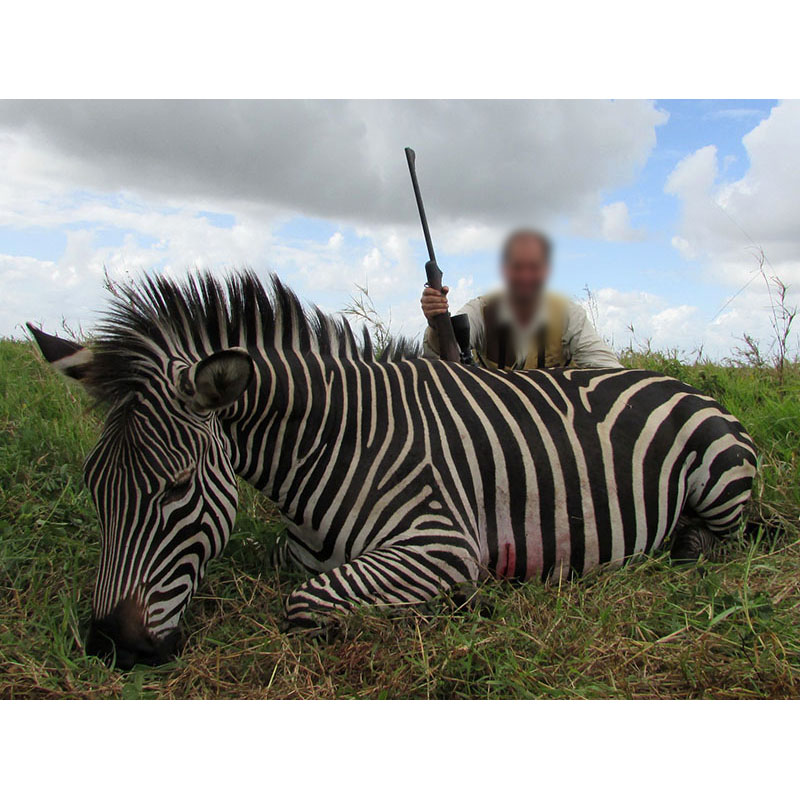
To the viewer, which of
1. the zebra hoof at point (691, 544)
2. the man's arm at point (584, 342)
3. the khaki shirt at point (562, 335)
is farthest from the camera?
the man's arm at point (584, 342)

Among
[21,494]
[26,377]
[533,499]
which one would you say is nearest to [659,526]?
[533,499]

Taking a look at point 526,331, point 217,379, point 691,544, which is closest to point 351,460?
point 217,379

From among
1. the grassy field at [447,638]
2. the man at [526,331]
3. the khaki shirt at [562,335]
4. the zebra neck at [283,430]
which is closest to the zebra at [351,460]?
the zebra neck at [283,430]

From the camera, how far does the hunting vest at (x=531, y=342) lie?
4.75 meters

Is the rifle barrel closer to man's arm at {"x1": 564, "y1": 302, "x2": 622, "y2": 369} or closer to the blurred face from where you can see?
the blurred face

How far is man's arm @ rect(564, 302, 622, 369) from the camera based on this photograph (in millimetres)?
4789

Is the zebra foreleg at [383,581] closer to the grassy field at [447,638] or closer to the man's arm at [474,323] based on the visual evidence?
the grassy field at [447,638]

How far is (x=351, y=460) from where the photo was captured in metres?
3.08

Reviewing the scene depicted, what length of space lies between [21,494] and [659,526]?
3.85m

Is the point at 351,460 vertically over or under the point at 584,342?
under

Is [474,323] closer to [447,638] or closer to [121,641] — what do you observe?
[447,638]

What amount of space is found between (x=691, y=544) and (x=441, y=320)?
2017 millimetres

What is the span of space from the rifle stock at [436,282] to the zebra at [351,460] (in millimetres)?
526

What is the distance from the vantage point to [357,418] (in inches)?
125
